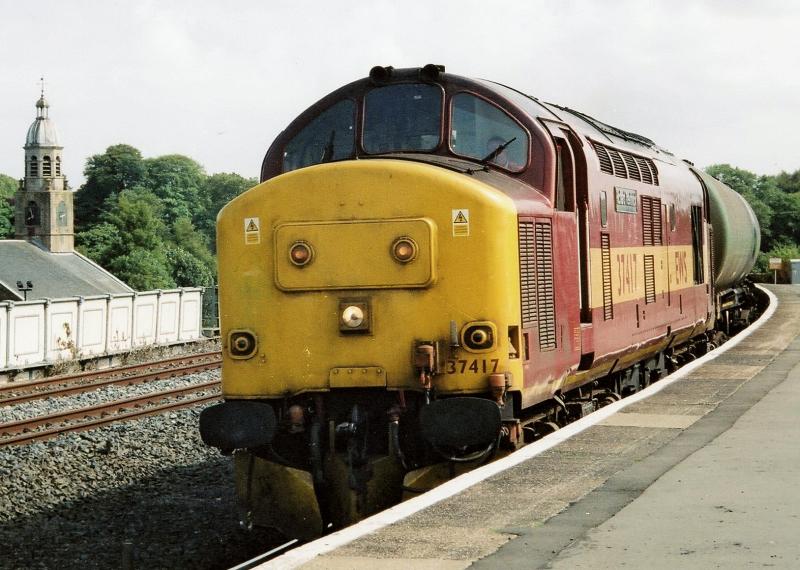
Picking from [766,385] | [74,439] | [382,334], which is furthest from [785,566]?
[74,439]

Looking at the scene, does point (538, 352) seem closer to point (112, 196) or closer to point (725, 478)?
point (725, 478)

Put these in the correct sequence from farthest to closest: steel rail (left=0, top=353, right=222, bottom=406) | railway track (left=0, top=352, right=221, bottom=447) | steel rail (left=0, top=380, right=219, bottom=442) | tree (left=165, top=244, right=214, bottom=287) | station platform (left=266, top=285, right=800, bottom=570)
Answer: tree (left=165, top=244, right=214, bottom=287) < steel rail (left=0, top=353, right=222, bottom=406) < steel rail (left=0, top=380, right=219, bottom=442) < railway track (left=0, top=352, right=221, bottom=447) < station platform (left=266, top=285, right=800, bottom=570)

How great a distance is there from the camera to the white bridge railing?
29297 mm

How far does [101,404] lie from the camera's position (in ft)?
63.0

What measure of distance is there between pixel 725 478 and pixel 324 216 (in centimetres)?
338

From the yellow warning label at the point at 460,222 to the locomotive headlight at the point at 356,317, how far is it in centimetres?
84

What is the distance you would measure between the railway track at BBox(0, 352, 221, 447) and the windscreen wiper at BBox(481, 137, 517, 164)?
8.43 meters

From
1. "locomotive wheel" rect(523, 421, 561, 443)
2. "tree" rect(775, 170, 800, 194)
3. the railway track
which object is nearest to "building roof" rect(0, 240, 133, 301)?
the railway track

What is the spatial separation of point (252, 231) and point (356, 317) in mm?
1050

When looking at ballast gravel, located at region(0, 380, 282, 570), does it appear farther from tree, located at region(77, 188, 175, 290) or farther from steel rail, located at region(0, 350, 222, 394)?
tree, located at region(77, 188, 175, 290)

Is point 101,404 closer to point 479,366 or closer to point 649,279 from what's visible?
point 649,279

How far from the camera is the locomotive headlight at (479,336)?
892 cm

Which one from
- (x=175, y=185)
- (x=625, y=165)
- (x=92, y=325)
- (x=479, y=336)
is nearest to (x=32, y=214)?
(x=175, y=185)

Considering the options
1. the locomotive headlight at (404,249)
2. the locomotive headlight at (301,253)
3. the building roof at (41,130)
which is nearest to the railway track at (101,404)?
the locomotive headlight at (301,253)
